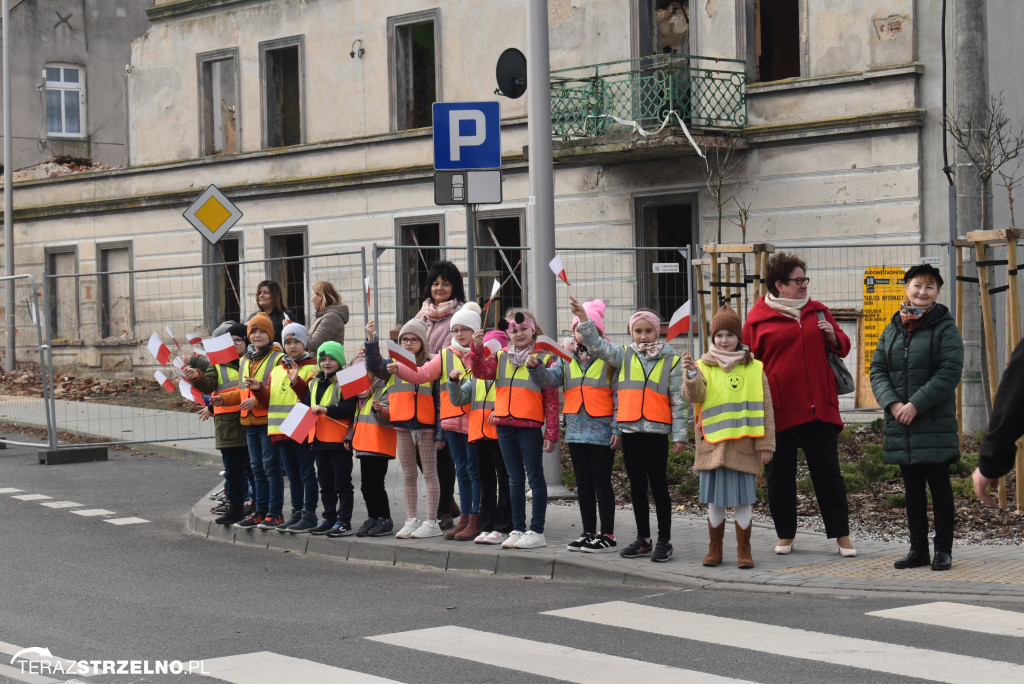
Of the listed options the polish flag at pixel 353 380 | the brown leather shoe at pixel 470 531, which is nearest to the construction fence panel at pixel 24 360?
the polish flag at pixel 353 380

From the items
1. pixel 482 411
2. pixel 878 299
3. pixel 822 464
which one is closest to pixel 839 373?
pixel 822 464

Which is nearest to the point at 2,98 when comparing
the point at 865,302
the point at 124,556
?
the point at 865,302

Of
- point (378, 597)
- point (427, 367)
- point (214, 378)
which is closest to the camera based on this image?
point (378, 597)

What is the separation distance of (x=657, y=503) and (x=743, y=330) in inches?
53.6

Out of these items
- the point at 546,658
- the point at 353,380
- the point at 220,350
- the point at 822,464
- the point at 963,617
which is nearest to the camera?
the point at 546,658

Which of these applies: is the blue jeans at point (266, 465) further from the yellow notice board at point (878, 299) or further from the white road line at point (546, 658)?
the yellow notice board at point (878, 299)

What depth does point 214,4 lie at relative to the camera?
1122 inches

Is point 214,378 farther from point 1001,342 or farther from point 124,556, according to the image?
point 1001,342

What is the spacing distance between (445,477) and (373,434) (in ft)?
2.41

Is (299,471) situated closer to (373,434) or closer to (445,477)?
(373,434)

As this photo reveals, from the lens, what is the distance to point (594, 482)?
391 inches

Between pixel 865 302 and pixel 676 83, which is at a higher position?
pixel 676 83

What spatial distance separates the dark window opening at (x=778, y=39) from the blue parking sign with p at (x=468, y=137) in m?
10.0

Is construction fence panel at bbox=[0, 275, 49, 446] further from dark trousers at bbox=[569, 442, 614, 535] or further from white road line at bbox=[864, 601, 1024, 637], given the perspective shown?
white road line at bbox=[864, 601, 1024, 637]
